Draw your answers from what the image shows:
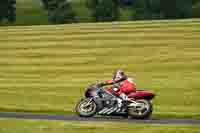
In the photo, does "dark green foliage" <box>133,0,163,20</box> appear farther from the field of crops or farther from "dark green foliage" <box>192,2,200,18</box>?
the field of crops

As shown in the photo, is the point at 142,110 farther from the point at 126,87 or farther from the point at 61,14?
the point at 61,14

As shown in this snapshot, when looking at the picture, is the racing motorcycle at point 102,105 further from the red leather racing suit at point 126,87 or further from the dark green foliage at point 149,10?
the dark green foliage at point 149,10

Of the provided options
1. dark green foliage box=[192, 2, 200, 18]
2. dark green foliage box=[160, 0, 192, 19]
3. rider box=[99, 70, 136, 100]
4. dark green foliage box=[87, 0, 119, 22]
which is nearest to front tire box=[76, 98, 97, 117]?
rider box=[99, 70, 136, 100]

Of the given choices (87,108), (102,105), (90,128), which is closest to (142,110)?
(102,105)

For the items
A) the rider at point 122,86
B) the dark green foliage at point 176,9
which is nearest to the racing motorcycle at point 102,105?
the rider at point 122,86

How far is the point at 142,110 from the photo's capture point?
2052cm

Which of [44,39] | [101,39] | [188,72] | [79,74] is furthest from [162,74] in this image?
[44,39]

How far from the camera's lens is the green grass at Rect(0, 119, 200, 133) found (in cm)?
1786

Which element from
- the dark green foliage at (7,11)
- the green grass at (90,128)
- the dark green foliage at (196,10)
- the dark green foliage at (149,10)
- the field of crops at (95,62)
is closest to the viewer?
the green grass at (90,128)

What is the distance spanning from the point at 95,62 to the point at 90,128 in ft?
69.6

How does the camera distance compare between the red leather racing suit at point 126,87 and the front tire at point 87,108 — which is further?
the front tire at point 87,108

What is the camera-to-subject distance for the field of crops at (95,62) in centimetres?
2848

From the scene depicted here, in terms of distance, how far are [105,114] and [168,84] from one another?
1089 cm

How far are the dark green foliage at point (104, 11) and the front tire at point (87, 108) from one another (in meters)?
45.3
